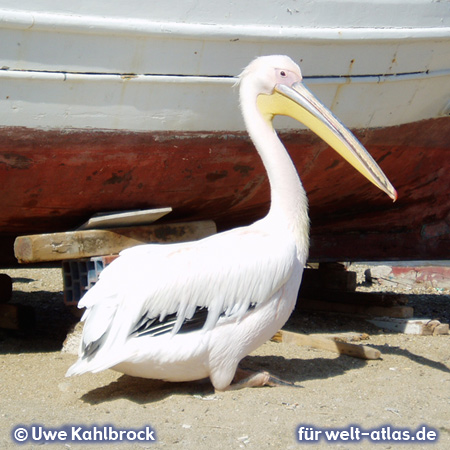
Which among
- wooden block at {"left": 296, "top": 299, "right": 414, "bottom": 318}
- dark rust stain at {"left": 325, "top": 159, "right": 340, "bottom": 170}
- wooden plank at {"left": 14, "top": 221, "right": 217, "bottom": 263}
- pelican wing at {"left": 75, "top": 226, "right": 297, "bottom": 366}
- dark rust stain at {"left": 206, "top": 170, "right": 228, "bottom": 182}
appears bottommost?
wooden block at {"left": 296, "top": 299, "right": 414, "bottom": 318}

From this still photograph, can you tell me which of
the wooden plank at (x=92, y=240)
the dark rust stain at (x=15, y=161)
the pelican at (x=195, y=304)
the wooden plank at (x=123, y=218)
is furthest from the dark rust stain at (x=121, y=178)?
the pelican at (x=195, y=304)

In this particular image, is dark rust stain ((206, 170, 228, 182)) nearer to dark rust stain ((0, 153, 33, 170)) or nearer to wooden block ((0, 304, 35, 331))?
dark rust stain ((0, 153, 33, 170))

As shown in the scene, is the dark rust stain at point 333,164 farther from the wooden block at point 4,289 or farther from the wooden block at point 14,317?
the wooden block at point 4,289

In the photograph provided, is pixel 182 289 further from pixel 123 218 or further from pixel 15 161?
pixel 15 161

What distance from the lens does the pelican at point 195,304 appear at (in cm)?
328

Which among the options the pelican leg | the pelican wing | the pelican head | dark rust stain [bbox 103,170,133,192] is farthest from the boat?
the pelican leg

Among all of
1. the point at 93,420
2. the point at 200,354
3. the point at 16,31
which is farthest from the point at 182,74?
the point at 93,420

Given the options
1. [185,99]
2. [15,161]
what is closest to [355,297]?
[185,99]

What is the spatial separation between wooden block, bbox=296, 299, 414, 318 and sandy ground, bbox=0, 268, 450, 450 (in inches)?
18.8

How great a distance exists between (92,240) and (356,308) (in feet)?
7.30

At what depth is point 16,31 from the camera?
12.6ft

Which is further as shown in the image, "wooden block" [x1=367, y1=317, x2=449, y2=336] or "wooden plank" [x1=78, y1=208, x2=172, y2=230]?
"wooden block" [x1=367, y1=317, x2=449, y2=336]

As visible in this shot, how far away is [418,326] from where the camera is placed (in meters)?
4.94

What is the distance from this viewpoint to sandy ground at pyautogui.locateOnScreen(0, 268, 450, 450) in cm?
290
